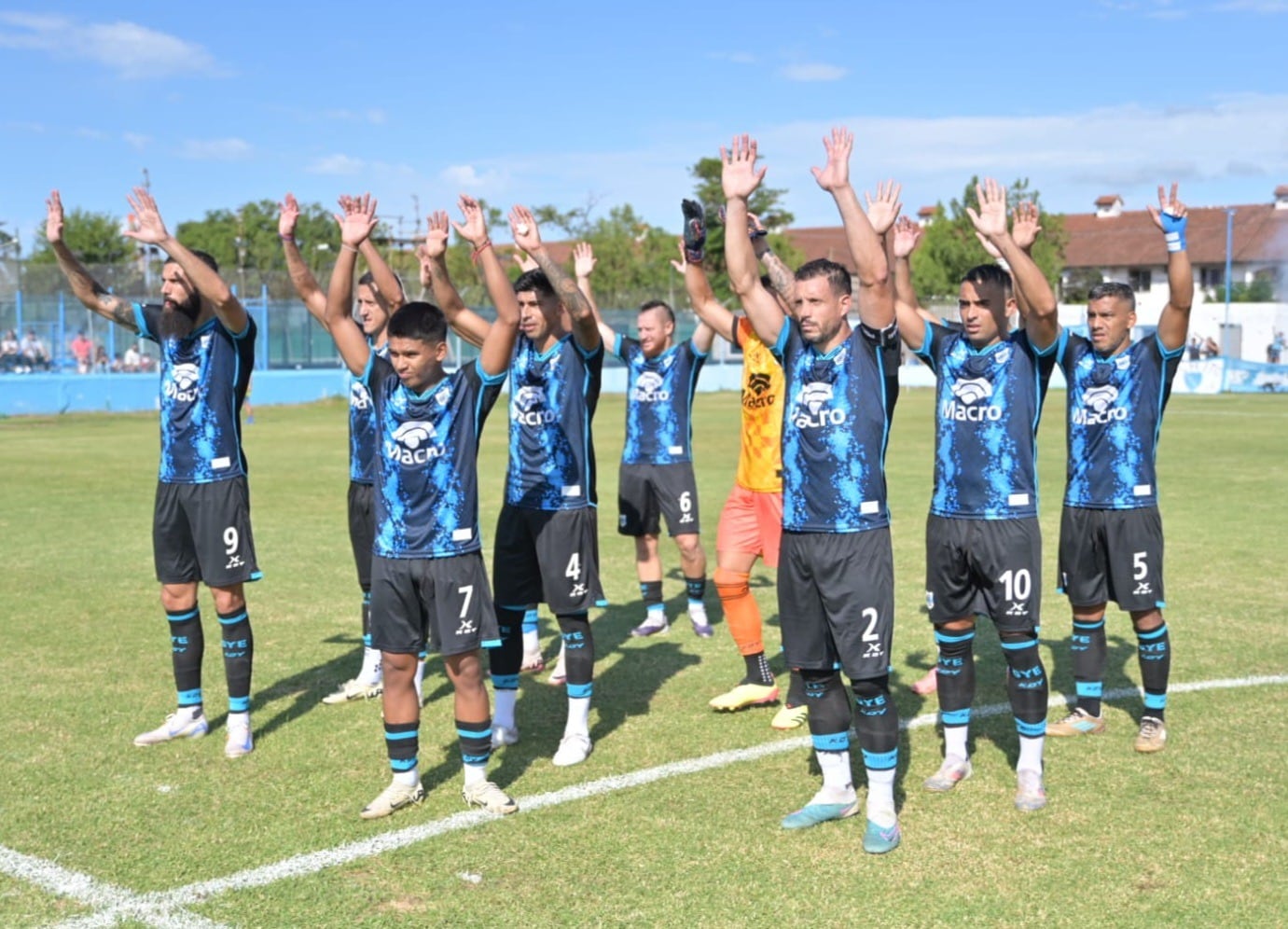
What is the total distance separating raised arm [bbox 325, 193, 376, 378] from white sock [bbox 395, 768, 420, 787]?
192 cm

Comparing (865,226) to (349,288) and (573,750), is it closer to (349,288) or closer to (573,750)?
(349,288)

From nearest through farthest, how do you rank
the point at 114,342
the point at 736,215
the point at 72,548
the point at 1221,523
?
→ 1. the point at 736,215
2. the point at 72,548
3. the point at 1221,523
4. the point at 114,342

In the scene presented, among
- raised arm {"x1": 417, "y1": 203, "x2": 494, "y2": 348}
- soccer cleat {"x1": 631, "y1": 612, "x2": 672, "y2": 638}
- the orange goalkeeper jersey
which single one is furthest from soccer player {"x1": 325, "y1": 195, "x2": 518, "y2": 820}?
soccer cleat {"x1": 631, "y1": 612, "x2": 672, "y2": 638}

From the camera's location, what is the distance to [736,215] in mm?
5828

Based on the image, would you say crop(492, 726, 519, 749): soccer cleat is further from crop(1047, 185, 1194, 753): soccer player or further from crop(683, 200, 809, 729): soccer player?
crop(1047, 185, 1194, 753): soccer player

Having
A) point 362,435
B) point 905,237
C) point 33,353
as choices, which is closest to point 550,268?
point 905,237

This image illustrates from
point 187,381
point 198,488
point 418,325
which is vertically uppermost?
point 418,325

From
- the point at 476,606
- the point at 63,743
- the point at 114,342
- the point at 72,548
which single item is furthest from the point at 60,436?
the point at 476,606

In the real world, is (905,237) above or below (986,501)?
above

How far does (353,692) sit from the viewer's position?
8055mm

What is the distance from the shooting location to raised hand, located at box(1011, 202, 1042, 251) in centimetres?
623

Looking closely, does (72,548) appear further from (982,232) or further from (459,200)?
(982,232)

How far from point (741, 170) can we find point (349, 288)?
78.4 inches

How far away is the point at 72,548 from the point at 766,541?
27.4ft
